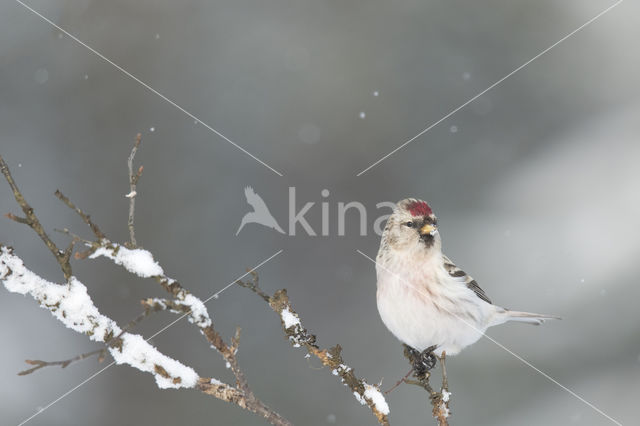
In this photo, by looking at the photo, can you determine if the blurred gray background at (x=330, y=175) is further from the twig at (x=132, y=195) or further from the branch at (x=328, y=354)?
the twig at (x=132, y=195)

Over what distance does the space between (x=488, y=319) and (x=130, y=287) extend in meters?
3.78

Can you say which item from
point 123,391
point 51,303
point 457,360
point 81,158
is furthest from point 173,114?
point 51,303

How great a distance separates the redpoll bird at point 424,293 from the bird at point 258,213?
10.4 feet

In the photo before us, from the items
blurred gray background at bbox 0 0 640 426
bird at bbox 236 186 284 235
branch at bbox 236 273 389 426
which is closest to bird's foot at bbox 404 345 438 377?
branch at bbox 236 273 389 426

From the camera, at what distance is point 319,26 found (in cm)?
791

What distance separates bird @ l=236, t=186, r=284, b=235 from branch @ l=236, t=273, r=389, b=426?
4.92m

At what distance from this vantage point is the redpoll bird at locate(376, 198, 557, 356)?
114 inches

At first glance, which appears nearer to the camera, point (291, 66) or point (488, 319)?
point (488, 319)

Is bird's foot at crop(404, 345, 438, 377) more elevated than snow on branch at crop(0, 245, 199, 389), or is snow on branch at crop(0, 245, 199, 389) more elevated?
bird's foot at crop(404, 345, 438, 377)

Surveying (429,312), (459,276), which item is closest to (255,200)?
(459,276)

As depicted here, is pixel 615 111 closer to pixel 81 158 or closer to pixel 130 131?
pixel 130 131

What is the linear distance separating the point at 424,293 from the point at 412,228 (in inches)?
13.2

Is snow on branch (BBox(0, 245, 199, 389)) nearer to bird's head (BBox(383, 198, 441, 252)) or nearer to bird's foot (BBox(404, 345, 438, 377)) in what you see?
bird's foot (BBox(404, 345, 438, 377))

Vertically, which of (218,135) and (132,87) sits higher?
(132,87)
